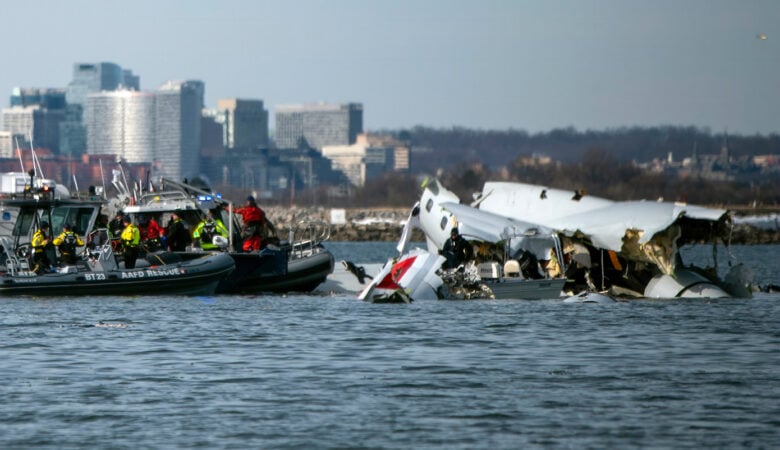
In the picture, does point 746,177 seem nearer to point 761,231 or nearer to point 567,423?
point 761,231

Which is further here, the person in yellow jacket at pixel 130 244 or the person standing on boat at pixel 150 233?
the person standing on boat at pixel 150 233

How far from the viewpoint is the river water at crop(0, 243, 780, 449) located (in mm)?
16375

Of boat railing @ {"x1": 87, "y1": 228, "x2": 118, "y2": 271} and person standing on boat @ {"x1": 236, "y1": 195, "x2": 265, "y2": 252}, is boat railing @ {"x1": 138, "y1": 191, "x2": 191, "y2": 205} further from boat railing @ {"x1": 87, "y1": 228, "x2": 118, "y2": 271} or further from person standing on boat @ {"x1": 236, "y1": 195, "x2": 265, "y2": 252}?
boat railing @ {"x1": 87, "y1": 228, "x2": 118, "y2": 271}

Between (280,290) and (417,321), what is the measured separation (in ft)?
26.5

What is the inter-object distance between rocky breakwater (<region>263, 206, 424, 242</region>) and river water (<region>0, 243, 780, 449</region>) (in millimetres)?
81314

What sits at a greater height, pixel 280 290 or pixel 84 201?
pixel 84 201

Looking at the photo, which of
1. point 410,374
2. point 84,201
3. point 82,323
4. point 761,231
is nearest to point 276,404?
point 410,374

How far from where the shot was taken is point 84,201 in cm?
3456

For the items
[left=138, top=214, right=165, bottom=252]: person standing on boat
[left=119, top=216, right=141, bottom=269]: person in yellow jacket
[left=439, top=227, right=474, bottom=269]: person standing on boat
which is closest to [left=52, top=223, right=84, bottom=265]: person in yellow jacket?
[left=119, top=216, right=141, bottom=269]: person in yellow jacket

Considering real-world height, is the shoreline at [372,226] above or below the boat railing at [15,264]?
below

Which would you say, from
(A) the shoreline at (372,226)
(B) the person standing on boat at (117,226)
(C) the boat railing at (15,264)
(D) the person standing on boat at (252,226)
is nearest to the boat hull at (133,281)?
(C) the boat railing at (15,264)

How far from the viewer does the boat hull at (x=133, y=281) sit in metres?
31.7

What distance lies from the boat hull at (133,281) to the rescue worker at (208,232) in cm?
194

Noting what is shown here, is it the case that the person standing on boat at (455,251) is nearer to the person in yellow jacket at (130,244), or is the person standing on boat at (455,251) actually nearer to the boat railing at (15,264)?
the person in yellow jacket at (130,244)
